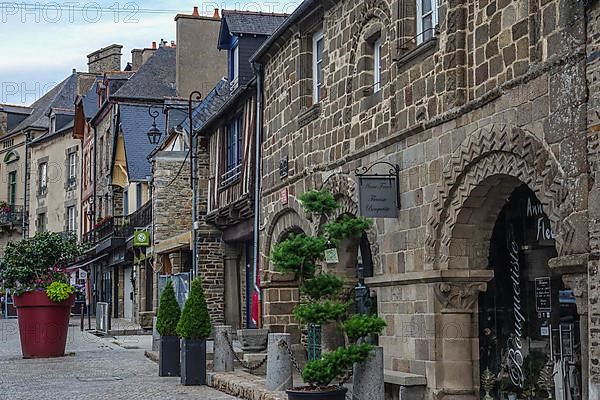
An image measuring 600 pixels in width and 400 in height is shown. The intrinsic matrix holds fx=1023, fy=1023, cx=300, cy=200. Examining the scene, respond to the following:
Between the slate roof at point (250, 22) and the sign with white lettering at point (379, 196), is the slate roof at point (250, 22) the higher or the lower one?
the higher one

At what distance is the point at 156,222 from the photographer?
29.3 m

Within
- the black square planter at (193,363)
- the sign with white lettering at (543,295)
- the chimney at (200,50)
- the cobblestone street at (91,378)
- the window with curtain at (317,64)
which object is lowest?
the cobblestone street at (91,378)

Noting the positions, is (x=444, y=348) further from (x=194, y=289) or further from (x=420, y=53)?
(x=194, y=289)

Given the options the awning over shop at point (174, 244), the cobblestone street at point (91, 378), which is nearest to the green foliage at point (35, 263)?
the cobblestone street at point (91, 378)

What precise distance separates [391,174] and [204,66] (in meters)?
21.8

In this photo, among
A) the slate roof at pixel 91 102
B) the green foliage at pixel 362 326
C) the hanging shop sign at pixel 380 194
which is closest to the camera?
the green foliage at pixel 362 326

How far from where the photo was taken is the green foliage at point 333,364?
9820 mm

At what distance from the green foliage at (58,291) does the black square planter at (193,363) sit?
565cm

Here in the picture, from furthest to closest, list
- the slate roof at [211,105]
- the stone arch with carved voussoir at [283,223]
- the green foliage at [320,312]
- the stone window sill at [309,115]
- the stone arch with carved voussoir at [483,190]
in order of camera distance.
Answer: the slate roof at [211,105] → the stone arch with carved voussoir at [283,223] → the stone window sill at [309,115] → the green foliage at [320,312] → the stone arch with carved voussoir at [483,190]

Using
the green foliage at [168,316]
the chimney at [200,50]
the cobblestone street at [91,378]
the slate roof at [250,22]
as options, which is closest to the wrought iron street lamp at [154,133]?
the chimney at [200,50]

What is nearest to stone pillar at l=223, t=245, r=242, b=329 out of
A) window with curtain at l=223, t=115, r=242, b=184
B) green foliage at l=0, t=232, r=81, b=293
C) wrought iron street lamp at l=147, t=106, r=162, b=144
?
window with curtain at l=223, t=115, r=242, b=184

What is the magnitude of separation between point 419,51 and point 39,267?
11187mm

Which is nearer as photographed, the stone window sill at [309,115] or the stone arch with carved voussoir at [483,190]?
the stone arch with carved voussoir at [483,190]

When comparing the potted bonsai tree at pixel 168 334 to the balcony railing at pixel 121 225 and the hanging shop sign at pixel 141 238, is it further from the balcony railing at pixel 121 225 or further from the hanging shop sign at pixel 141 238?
the balcony railing at pixel 121 225
